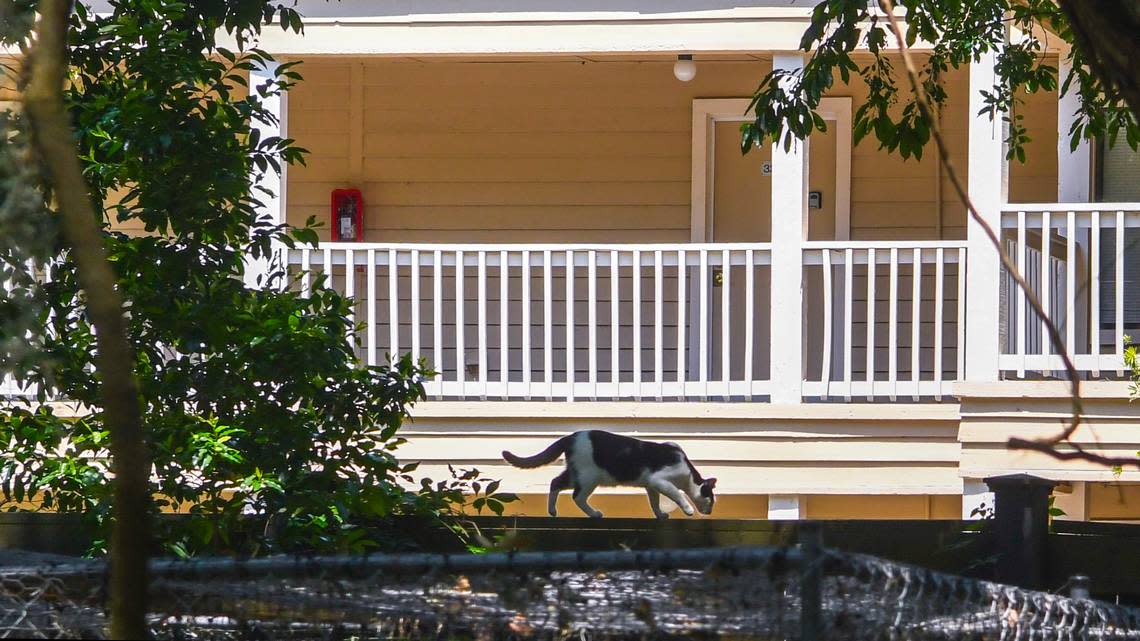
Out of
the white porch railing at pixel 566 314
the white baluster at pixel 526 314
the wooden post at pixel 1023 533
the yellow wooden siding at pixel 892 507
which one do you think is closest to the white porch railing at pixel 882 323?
the white porch railing at pixel 566 314

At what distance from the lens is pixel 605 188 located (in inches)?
404

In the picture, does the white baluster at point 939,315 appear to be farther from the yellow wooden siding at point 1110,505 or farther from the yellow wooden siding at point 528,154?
the yellow wooden siding at point 528,154

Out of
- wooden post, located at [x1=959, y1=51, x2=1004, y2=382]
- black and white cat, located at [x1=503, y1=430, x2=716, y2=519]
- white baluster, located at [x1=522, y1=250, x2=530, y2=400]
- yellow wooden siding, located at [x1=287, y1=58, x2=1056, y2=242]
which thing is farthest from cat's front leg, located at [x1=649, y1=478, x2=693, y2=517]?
yellow wooden siding, located at [x1=287, y1=58, x2=1056, y2=242]

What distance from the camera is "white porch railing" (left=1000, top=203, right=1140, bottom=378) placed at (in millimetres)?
7430

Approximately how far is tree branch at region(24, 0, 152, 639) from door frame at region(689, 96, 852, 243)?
8720mm

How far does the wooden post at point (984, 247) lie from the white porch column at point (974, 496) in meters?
0.59

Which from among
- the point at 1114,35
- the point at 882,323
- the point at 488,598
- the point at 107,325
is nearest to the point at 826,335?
the point at 882,323

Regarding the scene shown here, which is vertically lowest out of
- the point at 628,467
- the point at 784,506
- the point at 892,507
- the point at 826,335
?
the point at 892,507

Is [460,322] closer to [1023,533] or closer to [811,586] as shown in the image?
[1023,533]

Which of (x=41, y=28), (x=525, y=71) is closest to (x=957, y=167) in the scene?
(x=525, y=71)

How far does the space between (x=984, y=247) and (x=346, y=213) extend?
4.71 metres

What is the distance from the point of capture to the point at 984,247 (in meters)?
7.61

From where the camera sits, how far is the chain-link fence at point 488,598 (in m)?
2.60

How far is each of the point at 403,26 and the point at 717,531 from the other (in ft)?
12.2
